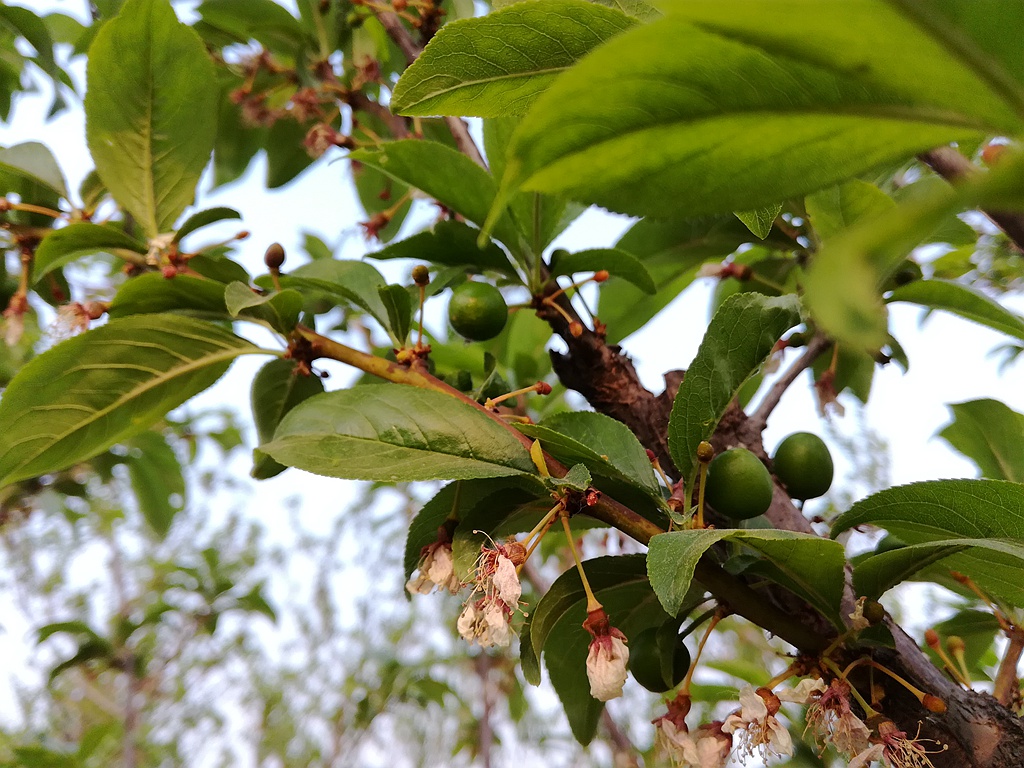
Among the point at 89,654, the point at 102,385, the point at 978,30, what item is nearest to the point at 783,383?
the point at 978,30

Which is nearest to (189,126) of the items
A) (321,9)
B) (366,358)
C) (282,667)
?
(366,358)

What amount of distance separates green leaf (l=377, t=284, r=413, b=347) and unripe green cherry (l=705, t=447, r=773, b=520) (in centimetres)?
41

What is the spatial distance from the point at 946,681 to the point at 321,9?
1.57 meters

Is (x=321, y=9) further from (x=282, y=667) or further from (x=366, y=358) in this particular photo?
(x=282, y=667)

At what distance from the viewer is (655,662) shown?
0.77 m

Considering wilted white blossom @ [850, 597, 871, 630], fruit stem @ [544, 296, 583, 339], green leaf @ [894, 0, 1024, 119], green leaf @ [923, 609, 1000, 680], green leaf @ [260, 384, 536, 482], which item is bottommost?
green leaf @ [923, 609, 1000, 680]

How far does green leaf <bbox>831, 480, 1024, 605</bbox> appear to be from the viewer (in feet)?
A: 2.06

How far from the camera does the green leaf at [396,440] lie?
663mm

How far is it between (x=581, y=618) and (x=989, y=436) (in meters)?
0.63

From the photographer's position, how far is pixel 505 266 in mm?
1010

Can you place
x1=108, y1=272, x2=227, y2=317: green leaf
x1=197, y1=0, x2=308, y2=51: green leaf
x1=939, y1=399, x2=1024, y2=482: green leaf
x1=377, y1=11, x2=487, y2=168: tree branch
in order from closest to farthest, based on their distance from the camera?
x1=108, y1=272, x2=227, y2=317: green leaf
x1=939, y1=399, x2=1024, y2=482: green leaf
x1=377, y1=11, x2=487, y2=168: tree branch
x1=197, y1=0, x2=308, y2=51: green leaf

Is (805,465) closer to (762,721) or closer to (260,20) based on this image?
(762,721)

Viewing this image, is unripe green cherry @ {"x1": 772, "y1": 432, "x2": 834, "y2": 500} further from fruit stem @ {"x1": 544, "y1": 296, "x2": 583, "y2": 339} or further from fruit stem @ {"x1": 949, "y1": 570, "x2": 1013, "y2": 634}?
fruit stem @ {"x1": 544, "y1": 296, "x2": 583, "y2": 339}

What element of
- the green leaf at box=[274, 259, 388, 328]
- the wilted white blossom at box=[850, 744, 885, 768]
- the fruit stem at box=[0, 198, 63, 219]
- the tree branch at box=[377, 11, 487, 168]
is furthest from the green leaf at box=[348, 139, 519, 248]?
the wilted white blossom at box=[850, 744, 885, 768]
